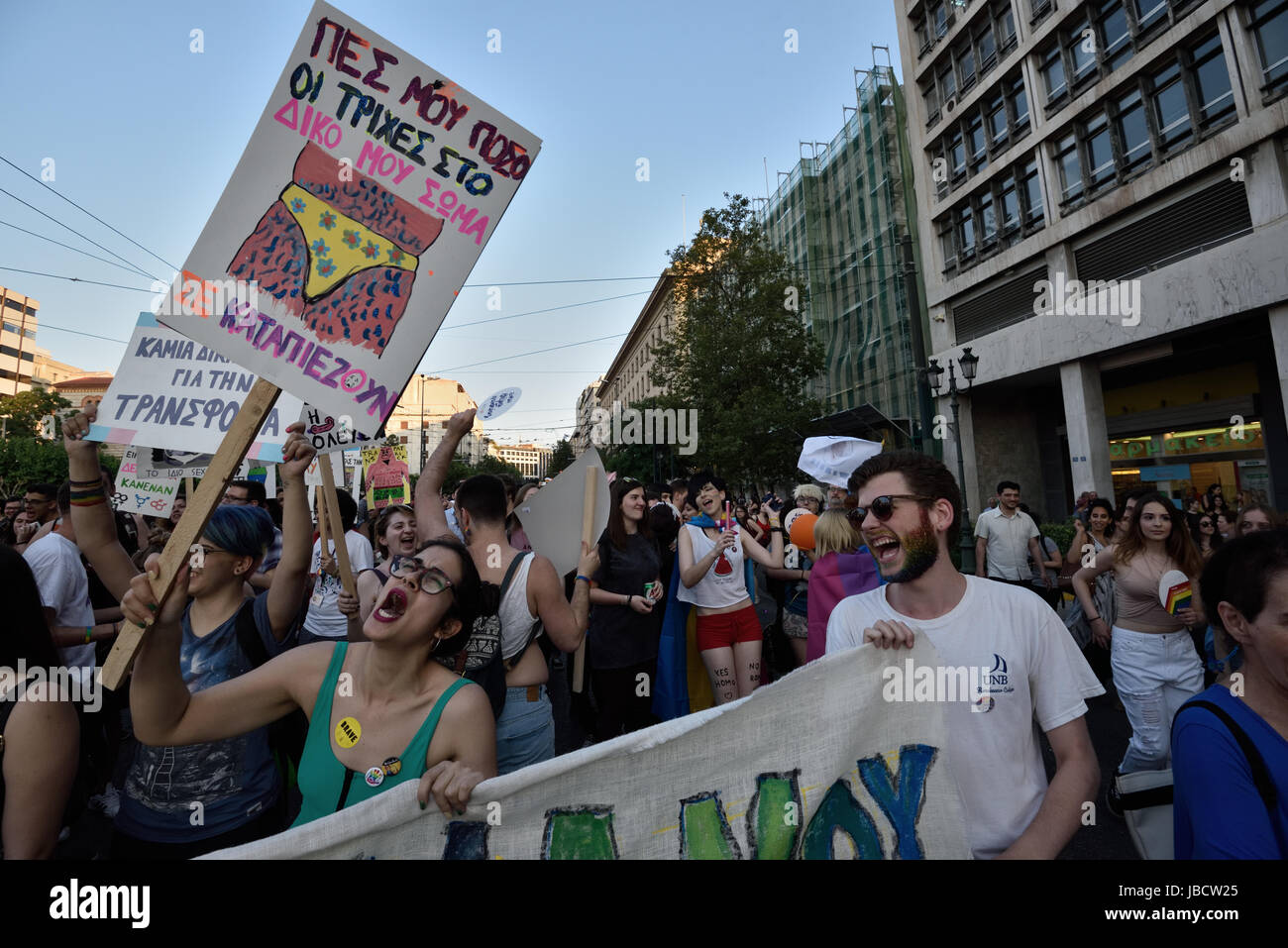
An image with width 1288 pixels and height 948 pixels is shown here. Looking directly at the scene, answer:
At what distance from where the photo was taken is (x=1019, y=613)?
182cm

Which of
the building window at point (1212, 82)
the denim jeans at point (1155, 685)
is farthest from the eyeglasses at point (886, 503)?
the building window at point (1212, 82)

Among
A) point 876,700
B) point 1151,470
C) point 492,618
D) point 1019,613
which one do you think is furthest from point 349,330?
point 1151,470

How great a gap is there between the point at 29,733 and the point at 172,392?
2.68 metres

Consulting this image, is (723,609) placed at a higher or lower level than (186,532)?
lower

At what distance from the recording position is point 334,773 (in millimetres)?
1654

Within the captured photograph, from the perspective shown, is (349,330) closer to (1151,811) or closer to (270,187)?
(270,187)

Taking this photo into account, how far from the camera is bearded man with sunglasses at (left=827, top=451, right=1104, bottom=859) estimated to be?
1.64 metres

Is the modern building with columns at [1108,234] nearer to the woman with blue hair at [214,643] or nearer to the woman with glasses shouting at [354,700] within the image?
the woman with glasses shouting at [354,700]

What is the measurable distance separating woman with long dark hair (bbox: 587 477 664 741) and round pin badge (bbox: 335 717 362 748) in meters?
2.61

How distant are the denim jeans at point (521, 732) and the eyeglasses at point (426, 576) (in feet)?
3.46

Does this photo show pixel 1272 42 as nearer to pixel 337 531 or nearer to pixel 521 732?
pixel 521 732

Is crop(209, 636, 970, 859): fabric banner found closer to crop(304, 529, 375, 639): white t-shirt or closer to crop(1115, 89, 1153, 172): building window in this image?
crop(304, 529, 375, 639): white t-shirt

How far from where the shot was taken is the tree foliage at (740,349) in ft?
79.3

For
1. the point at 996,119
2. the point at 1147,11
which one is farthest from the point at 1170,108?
the point at 996,119
